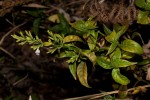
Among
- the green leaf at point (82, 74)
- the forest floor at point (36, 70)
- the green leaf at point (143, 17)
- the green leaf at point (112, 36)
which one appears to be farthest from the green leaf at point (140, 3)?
the forest floor at point (36, 70)

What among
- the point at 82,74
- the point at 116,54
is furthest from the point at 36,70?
the point at 116,54

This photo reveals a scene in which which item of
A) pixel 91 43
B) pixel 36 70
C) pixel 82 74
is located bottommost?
pixel 36 70

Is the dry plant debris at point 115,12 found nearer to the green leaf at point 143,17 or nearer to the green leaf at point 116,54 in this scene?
the green leaf at point 143,17

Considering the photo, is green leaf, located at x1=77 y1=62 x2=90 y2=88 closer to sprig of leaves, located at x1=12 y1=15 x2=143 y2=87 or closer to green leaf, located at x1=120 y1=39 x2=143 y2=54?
sprig of leaves, located at x1=12 y1=15 x2=143 y2=87

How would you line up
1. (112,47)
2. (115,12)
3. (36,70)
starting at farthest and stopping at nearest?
(36,70) < (115,12) < (112,47)

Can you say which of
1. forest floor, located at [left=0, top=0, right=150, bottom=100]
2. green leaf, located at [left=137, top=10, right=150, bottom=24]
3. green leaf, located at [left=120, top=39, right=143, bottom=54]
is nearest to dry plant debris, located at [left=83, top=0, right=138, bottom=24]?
green leaf, located at [left=137, top=10, right=150, bottom=24]

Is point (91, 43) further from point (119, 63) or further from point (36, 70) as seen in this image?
point (36, 70)

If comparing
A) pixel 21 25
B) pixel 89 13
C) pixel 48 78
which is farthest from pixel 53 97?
pixel 89 13

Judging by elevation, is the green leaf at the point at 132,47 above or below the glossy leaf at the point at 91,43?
below

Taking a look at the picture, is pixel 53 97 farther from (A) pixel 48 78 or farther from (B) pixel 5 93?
(B) pixel 5 93
